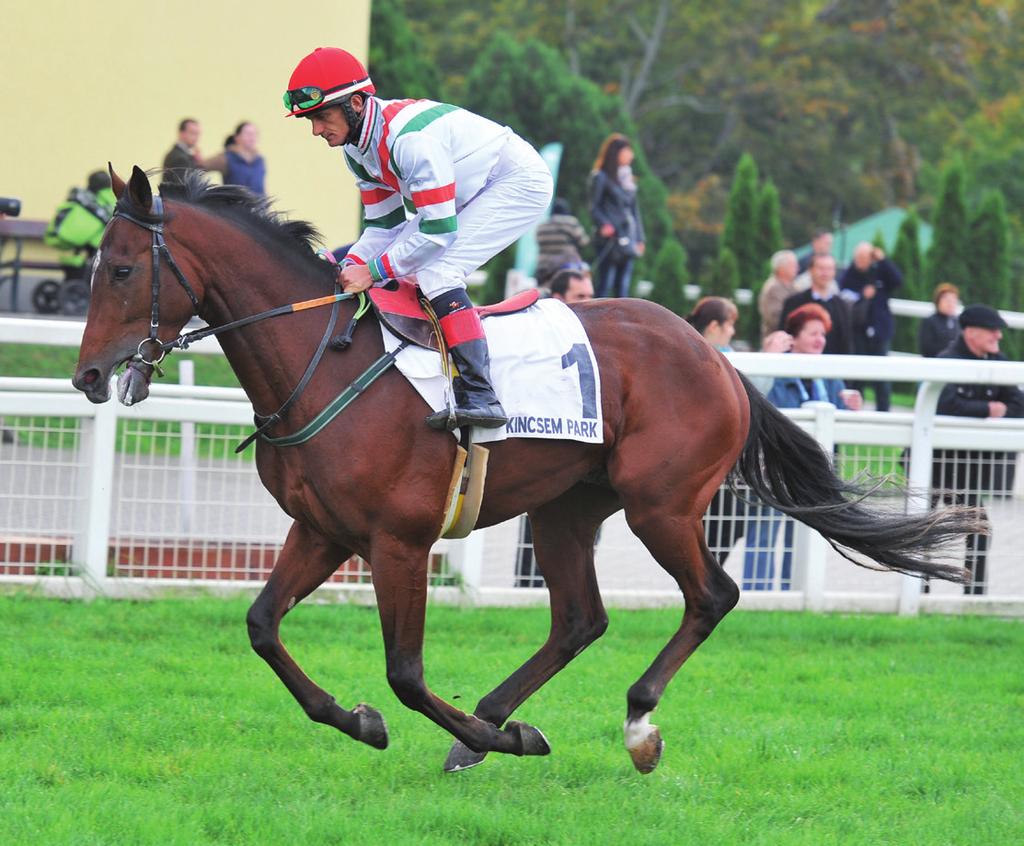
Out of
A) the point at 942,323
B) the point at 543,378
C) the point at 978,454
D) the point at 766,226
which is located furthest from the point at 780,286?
the point at 766,226

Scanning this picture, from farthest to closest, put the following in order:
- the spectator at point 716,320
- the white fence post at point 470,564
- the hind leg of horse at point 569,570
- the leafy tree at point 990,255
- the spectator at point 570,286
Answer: the leafy tree at point 990,255
the spectator at point 570,286
the spectator at point 716,320
the white fence post at point 470,564
the hind leg of horse at point 569,570

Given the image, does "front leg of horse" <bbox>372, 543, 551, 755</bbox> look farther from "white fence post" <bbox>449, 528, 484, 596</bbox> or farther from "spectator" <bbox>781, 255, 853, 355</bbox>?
"spectator" <bbox>781, 255, 853, 355</bbox>

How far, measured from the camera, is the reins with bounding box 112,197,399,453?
4488mm

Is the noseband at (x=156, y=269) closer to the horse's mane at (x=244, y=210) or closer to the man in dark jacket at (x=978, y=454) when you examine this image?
the horse's mane at (x=244, y=210)

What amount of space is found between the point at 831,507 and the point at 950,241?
1416 centimetres

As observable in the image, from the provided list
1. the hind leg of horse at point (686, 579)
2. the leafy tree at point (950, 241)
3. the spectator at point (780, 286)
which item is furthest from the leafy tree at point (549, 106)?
the hind leg of horse at point (686, 579)

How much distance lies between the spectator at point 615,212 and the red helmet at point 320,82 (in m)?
9.04

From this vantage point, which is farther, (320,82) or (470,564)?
(470,564)

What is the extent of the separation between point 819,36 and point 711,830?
1202 inches

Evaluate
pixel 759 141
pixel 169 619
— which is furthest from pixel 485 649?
pixel 759 141

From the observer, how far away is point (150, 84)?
1464 centimetres

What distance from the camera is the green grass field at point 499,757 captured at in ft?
14.4

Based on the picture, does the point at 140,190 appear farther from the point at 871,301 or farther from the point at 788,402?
the point at 871,301

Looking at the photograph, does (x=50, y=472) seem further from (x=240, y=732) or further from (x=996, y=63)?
(x=996, y=63)
